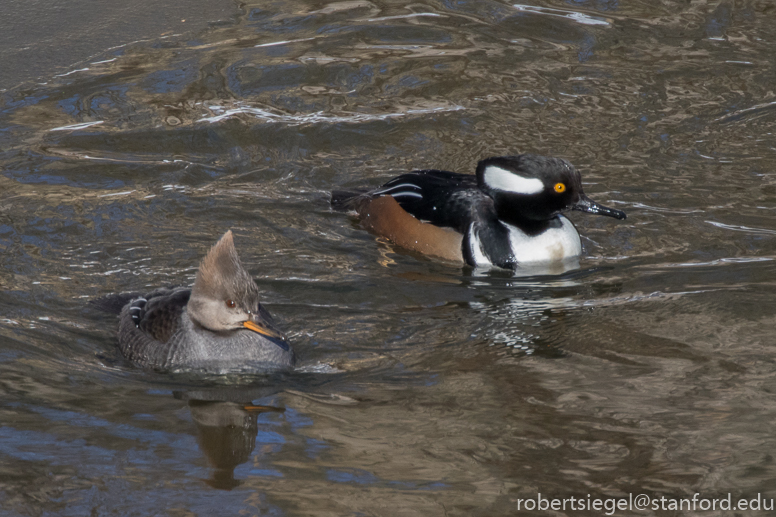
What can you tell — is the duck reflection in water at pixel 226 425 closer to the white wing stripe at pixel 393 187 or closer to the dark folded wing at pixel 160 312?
the dark folded wing at pixel 160 312

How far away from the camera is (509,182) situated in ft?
23.4

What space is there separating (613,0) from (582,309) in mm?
6846

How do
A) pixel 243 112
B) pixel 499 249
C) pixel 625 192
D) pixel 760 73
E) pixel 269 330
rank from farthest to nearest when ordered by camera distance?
pixel 760 73, pixel 243 112, pixel 625 192, pixel 499 249, pixel 269 330

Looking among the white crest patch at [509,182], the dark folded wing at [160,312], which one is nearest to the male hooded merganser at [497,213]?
the white crest patch at [509,182]

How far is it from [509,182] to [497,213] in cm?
32

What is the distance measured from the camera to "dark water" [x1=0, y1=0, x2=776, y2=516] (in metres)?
4.28

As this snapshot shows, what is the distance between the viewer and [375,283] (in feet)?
22.0

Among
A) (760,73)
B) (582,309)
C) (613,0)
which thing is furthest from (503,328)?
(613,0)

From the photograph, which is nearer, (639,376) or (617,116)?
(639,376)

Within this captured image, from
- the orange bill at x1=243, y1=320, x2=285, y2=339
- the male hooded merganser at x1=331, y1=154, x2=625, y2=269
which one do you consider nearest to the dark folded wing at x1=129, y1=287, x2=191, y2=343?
the orange bill at x1=243, y1=320, x2=285, y2=339

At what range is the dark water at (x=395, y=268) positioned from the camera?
4.28 meters

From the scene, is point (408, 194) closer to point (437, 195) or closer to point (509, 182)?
point (437, 195)

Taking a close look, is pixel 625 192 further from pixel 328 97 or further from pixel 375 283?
pixel 328 97

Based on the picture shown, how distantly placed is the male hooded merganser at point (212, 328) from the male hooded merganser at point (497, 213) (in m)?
2.15
